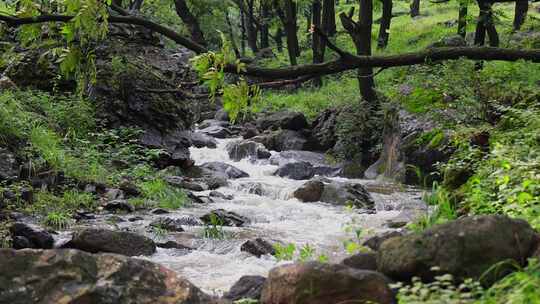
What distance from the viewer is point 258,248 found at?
8039mm

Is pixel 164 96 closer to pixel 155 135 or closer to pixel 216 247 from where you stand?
pixel 155 135

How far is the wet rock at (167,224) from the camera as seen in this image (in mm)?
9812

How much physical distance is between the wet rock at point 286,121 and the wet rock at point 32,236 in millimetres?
13663

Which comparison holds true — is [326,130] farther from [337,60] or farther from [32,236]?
[337,60]

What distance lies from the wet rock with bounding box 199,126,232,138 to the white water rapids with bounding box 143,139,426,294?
607cm

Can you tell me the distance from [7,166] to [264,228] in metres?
4.71

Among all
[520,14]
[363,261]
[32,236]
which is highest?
[520,14]

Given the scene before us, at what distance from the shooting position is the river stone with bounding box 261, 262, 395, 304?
392 cm

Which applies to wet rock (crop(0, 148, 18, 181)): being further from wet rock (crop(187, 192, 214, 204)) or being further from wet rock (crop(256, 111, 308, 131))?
wet rock (crop(256, 111, 308, 131))

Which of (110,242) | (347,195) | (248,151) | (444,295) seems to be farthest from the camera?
(248,151)

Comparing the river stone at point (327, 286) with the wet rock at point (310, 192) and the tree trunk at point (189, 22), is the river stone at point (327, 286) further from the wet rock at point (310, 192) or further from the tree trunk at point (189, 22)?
the tree trunk at point (189, 22)

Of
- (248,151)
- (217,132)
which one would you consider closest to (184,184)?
(248,151)

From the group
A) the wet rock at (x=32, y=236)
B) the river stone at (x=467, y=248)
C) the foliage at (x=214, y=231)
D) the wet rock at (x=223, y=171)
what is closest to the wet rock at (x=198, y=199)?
the foliage at (x=214, y=231)

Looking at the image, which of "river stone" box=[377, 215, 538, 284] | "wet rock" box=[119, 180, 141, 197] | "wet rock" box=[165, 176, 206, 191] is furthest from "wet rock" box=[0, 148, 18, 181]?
"river stone" box=[377, 215, 538, 284]
